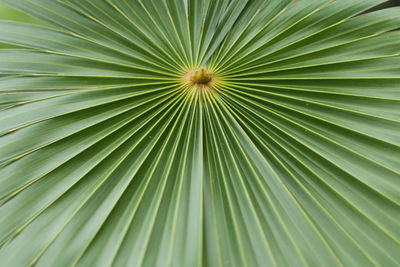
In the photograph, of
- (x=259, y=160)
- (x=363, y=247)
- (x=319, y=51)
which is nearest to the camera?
(x=363, y=247)

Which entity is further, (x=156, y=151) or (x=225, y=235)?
(x=156, y=151)

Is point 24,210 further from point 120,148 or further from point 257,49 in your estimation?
point 257,49

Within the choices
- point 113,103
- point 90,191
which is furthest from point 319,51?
point 90,191

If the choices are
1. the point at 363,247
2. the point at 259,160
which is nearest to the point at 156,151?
the point at 259,160

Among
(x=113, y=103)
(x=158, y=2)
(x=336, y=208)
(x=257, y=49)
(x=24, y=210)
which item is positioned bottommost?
(x=24, y=210)

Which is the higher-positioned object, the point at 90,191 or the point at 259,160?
the point at 259,160

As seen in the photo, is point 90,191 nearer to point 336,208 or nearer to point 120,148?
point 120,148

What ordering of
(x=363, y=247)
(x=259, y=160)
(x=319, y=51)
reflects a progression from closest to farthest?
(x=363, y=247), (x=259, y=160), (x=319, y=51)
